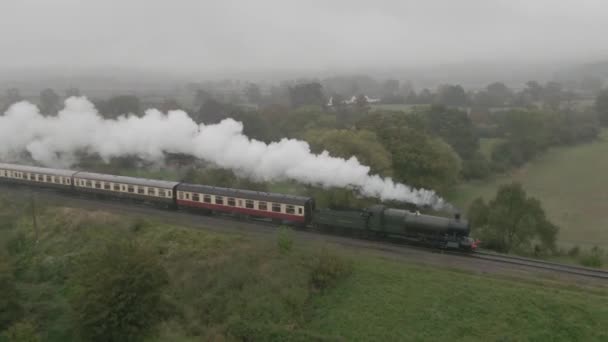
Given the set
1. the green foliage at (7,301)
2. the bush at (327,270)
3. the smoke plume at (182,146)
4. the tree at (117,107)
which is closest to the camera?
the green foliage at (7,301)

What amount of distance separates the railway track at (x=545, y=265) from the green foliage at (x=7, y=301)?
24.7m

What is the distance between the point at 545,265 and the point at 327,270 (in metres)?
12.6

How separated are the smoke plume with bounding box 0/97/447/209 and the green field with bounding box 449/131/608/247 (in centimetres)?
1436

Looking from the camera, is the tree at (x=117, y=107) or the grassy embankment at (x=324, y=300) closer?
the grassy embankment at (x=324, y=300)

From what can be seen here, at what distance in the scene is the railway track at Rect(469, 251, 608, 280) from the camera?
24.8 m

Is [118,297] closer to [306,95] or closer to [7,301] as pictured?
[7,301]

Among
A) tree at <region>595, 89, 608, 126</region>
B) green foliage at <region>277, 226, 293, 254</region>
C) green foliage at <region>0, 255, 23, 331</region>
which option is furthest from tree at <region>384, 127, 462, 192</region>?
tree at <region>595, 89, 608, 126</region>

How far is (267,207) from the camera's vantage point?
31.8m

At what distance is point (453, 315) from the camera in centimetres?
2138

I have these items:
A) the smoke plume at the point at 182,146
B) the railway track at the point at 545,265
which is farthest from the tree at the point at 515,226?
the smoke plume at the point at 182,146

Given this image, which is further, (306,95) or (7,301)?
(306,95)

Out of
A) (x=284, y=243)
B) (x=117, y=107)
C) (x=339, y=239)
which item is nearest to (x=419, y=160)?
(x=339, y=239)

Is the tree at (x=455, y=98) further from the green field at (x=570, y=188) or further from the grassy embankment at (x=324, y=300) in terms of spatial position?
the grassy embankment at (x=324, y=300)

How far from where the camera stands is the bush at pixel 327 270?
24156 mm
